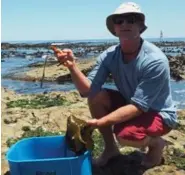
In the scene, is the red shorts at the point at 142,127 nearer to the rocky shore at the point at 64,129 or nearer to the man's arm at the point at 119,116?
the man's arm at the point at 119,116

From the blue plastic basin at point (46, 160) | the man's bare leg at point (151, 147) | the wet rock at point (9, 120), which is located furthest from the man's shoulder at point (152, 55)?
the wet rock at point (9, 120)

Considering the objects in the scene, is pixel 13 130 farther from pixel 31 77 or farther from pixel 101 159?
pixel 31 77

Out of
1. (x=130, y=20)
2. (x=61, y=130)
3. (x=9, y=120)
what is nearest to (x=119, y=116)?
(x=130, y=20)

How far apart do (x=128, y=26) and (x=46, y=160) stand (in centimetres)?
149

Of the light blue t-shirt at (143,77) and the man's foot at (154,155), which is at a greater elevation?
the light blue t-shirt at (143,77)

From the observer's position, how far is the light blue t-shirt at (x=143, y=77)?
13.0 feet

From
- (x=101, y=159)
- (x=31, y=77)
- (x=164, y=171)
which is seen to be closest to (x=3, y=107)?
(x=101, y=159)

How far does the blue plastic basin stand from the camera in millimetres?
3471

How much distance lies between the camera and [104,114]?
14.3ft

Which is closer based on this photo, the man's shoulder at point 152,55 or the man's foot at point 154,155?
the man's shoulder at point 152,55

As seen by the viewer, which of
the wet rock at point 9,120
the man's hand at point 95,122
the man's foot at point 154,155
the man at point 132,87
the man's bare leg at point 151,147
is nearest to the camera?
the man's hand at point 95,122

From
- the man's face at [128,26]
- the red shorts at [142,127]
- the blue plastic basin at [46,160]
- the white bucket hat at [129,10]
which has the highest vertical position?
the white bucket hat at [129,10]

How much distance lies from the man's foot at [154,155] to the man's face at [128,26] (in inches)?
42.5

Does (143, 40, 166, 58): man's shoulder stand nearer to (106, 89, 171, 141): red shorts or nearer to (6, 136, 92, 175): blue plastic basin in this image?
(106, 89, 171, 141): red shorts
